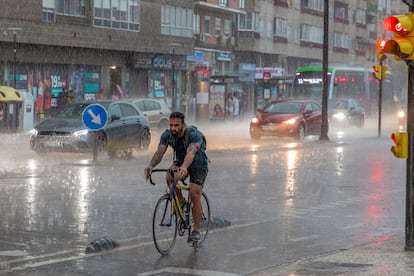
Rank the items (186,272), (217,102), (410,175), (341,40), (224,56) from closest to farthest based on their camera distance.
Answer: (186,272) → (410,175) → (217,102) → (224,56) → (341,40)

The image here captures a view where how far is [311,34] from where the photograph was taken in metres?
83.2

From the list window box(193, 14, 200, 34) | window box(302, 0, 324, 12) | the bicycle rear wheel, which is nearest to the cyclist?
the bicycle rear wheel

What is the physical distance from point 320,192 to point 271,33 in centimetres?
5790

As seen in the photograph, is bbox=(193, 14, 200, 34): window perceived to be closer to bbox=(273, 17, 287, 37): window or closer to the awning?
bbox=(273, 17, 287, 37): window

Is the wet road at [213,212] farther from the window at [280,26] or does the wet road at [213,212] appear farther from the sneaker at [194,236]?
the window at [280,26]

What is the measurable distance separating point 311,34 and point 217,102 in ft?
69.1

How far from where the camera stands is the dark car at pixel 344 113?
164 ft

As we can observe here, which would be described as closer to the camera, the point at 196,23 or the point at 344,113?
the point at 344,113

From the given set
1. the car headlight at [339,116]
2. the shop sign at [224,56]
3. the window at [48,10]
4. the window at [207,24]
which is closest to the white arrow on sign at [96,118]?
the window at [48,10]

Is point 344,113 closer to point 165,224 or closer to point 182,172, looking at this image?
point 165,224

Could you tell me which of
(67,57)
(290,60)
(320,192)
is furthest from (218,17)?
(320,192)

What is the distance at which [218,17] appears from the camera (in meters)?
66.8

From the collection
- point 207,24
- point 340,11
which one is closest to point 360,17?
point 340,11

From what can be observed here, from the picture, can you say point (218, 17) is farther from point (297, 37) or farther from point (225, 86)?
point (297, 37)
